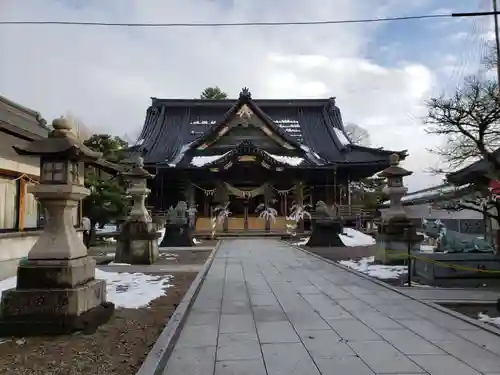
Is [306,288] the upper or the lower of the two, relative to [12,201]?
lower

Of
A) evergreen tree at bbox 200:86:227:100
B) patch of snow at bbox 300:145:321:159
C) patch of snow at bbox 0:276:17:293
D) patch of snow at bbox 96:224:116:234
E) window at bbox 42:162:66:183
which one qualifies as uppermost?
evergreen tree at bbox 200:86:227:100

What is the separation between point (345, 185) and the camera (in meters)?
30.2

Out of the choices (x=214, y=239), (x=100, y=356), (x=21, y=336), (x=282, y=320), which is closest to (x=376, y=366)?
(x=282, y=320)

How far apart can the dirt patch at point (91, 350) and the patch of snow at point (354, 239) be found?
16678 millimetres

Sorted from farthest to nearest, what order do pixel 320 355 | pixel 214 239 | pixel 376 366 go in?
1. pixel 214 239
2. pixel 320 355
3. pixel 376 366

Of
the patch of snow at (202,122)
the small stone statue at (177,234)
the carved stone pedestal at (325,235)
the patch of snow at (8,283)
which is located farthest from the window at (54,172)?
the patch of snow at (202,122)

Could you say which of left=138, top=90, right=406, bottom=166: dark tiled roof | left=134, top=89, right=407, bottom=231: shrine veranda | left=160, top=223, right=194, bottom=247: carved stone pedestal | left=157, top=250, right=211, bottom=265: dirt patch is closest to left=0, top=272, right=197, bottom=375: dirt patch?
left=157, top=250, right=211, bottom=265: dirt patch

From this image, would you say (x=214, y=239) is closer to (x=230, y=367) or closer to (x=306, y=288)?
(x=306, y=288)

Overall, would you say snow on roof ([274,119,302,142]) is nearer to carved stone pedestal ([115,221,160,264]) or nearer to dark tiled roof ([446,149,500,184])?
carved stone pedestal ([115,221,160,264])

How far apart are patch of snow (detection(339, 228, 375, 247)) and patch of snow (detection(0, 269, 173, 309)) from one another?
13.0 m

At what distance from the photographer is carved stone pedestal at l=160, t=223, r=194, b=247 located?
21094 mm

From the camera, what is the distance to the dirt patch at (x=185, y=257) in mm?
14729

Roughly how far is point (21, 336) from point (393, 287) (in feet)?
23.2

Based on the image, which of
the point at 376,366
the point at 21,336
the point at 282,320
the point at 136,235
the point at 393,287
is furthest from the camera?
the point at 136,235
